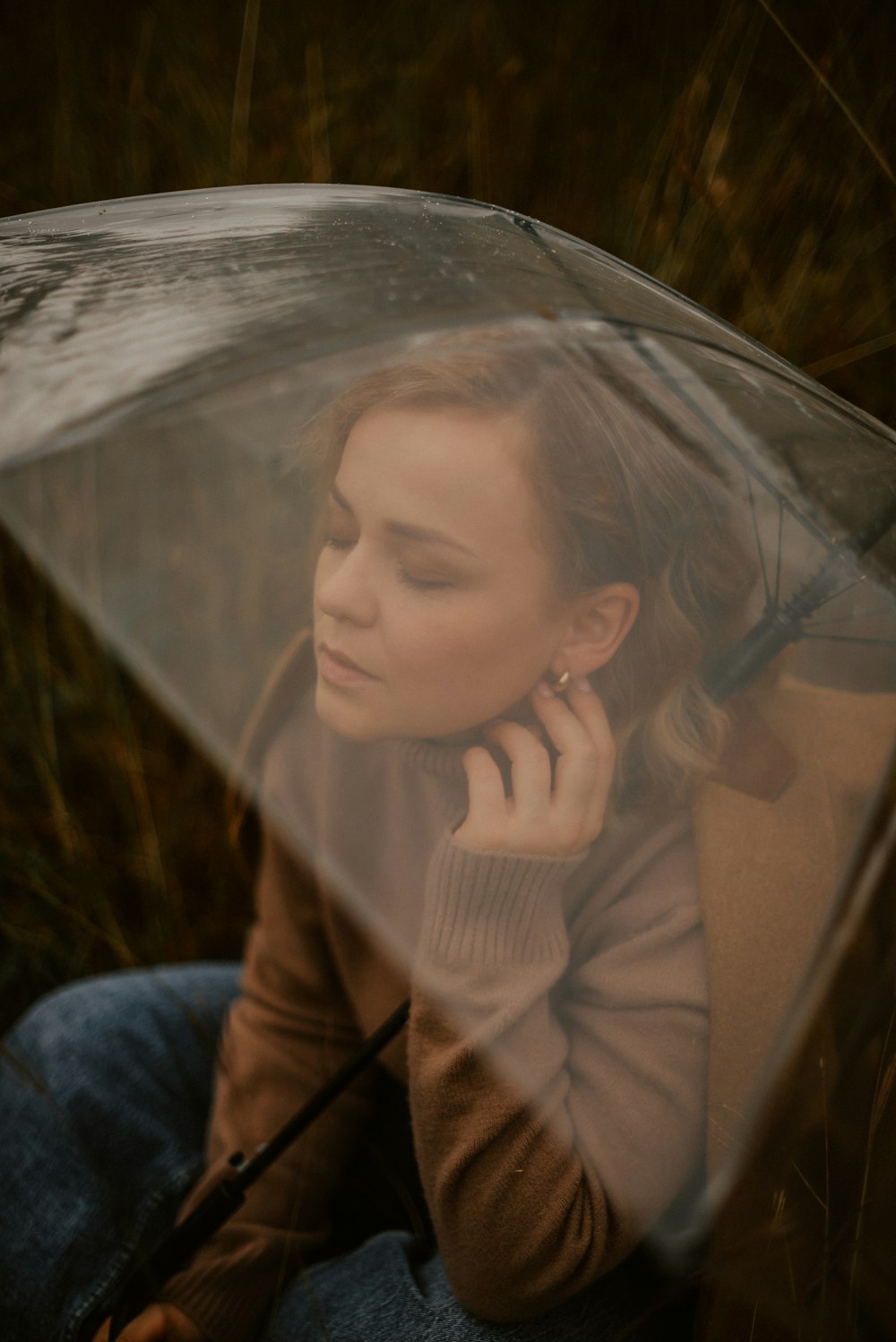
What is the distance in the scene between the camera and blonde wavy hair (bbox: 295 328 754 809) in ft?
1.79

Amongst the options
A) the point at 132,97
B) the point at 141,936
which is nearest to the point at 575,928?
the point at 141,936

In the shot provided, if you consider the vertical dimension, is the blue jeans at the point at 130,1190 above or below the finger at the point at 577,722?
below

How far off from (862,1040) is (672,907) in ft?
0.46

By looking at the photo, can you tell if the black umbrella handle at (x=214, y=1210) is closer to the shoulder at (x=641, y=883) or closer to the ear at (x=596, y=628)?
the shoulder at (x=641, y=883)

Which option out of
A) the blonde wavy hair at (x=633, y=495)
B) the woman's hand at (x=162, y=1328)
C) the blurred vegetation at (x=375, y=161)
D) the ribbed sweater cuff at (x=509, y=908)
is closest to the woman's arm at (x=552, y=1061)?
the ribbed sweater cuff at (x=509, y=908)

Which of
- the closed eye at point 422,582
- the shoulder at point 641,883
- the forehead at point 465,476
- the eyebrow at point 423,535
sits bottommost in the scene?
the shoulder at point 641,883

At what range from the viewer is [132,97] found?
1505 millimetres

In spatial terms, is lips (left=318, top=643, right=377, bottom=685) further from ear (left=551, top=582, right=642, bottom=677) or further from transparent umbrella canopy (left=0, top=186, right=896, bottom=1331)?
ear (left=551, top=582, right=642, bottom=677)

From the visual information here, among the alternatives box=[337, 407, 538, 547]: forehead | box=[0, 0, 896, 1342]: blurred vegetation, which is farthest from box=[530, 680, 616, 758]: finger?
box=[0, 0, 896, 1342]: blurred vegetation

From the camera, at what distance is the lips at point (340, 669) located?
2.00 feet

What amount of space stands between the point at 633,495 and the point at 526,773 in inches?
7.3

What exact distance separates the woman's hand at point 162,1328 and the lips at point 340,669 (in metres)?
0.58

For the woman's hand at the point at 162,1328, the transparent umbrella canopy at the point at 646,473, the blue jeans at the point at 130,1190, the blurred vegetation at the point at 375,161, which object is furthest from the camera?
the blurred vegetation at the point at 375,161

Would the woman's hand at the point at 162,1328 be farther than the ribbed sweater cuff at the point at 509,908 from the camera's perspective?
Yes
